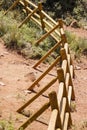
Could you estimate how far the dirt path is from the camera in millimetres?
6992

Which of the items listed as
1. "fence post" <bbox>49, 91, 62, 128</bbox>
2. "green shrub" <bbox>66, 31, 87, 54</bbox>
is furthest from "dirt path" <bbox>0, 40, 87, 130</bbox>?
"fence post" <bbox>49, 91, 62, 128</bbox>

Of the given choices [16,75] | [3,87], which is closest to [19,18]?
[16,75]

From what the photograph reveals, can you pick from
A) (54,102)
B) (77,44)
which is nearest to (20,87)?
(54,102)

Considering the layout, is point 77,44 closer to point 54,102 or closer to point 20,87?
point 20,87

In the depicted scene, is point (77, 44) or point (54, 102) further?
point (77, 44)

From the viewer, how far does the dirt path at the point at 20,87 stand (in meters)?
6.99

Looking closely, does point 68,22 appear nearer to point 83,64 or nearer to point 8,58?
point 83,64

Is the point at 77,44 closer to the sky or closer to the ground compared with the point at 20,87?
closer to the sky

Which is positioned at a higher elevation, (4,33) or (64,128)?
(4,33)

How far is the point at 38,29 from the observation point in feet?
42.1

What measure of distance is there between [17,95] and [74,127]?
1.53 meters

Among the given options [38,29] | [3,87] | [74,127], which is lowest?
[74,127]

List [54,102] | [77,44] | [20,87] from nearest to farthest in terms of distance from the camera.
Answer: [54,102], [20,87], [77,44]

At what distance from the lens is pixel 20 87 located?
838cm
